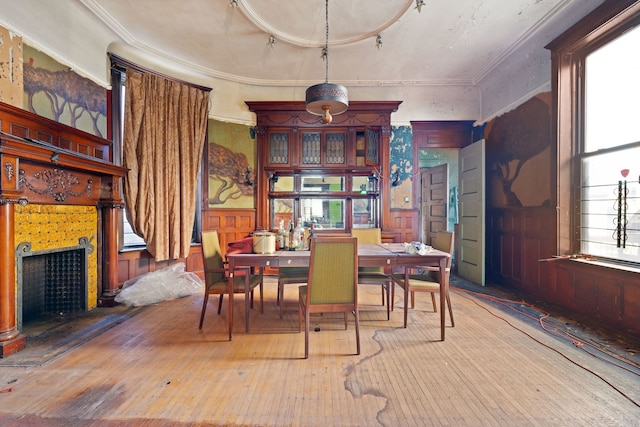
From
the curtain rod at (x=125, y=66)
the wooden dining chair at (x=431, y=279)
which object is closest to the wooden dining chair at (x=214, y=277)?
the wooden dining chair at (x=431, y=279)

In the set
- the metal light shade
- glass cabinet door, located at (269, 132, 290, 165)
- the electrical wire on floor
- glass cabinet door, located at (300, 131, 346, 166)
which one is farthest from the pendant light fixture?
the electrical wire on floor

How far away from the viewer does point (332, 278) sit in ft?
7.30

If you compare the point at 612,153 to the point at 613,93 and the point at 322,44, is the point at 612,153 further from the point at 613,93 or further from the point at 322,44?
the point at 322,44

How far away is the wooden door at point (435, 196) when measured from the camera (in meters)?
5.34

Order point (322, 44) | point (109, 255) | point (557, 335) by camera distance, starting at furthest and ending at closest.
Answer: point (322, 44), point (109, 255), point (557, 335)

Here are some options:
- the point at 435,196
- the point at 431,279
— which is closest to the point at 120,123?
the point at 431,279

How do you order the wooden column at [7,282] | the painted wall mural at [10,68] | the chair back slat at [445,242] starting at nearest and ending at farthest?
the wooden column at [7,282], the painted wall mural at [10,68], the chair back slat at [445,242]

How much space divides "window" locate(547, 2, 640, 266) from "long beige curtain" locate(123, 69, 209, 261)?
478 cm

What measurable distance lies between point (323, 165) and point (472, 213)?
2.55 metres

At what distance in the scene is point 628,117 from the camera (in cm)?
268

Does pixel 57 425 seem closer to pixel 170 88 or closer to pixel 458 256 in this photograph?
pixel 170 88

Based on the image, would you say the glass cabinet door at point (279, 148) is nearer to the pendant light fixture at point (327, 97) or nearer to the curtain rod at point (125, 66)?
the curtain rod at point (125, 66)

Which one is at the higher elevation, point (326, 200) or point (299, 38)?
point (299, 38)

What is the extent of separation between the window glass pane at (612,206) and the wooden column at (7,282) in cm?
518
